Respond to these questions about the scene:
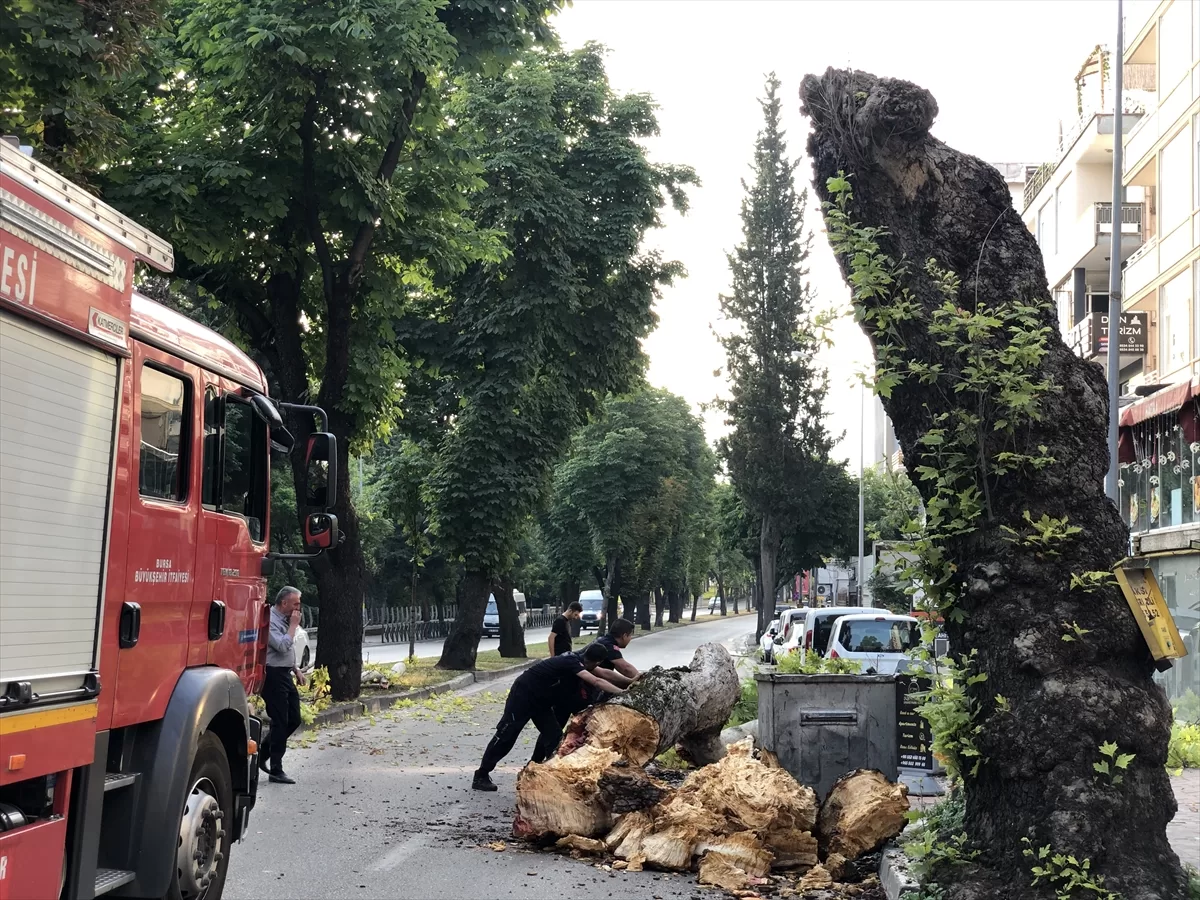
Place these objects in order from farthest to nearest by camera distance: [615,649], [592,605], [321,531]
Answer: [592,605]
[615,649]
[321,531]

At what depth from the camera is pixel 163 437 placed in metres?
6.12

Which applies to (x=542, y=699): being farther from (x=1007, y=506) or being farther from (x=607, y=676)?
(x=1007, y=506)

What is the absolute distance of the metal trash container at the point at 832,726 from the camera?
10.2m

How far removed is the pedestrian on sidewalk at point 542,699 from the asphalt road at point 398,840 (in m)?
0.39

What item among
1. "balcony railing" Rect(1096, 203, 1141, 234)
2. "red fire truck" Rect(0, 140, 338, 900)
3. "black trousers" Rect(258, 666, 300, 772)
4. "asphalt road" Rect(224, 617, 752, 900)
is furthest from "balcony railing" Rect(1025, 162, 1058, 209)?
"red fire truck" Rect(0, 140, 338, 900)

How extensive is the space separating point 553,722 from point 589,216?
1940cm

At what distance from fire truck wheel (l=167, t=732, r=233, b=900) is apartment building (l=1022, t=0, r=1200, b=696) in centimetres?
1365

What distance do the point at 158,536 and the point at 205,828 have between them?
1499 mm

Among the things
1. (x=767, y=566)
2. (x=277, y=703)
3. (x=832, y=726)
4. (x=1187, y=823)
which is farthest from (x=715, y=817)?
(x=767, y=566)

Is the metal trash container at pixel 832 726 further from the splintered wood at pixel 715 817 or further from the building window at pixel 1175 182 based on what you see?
the building window at pixel 1175 182

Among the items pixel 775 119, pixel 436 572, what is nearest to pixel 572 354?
pixel 436 572

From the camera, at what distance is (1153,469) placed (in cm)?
2367

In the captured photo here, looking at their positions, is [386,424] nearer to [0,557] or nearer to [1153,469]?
[1153,469]

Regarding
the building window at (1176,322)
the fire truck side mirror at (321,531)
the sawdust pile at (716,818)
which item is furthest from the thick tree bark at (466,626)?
the fire truck side mirror at (321,531)
